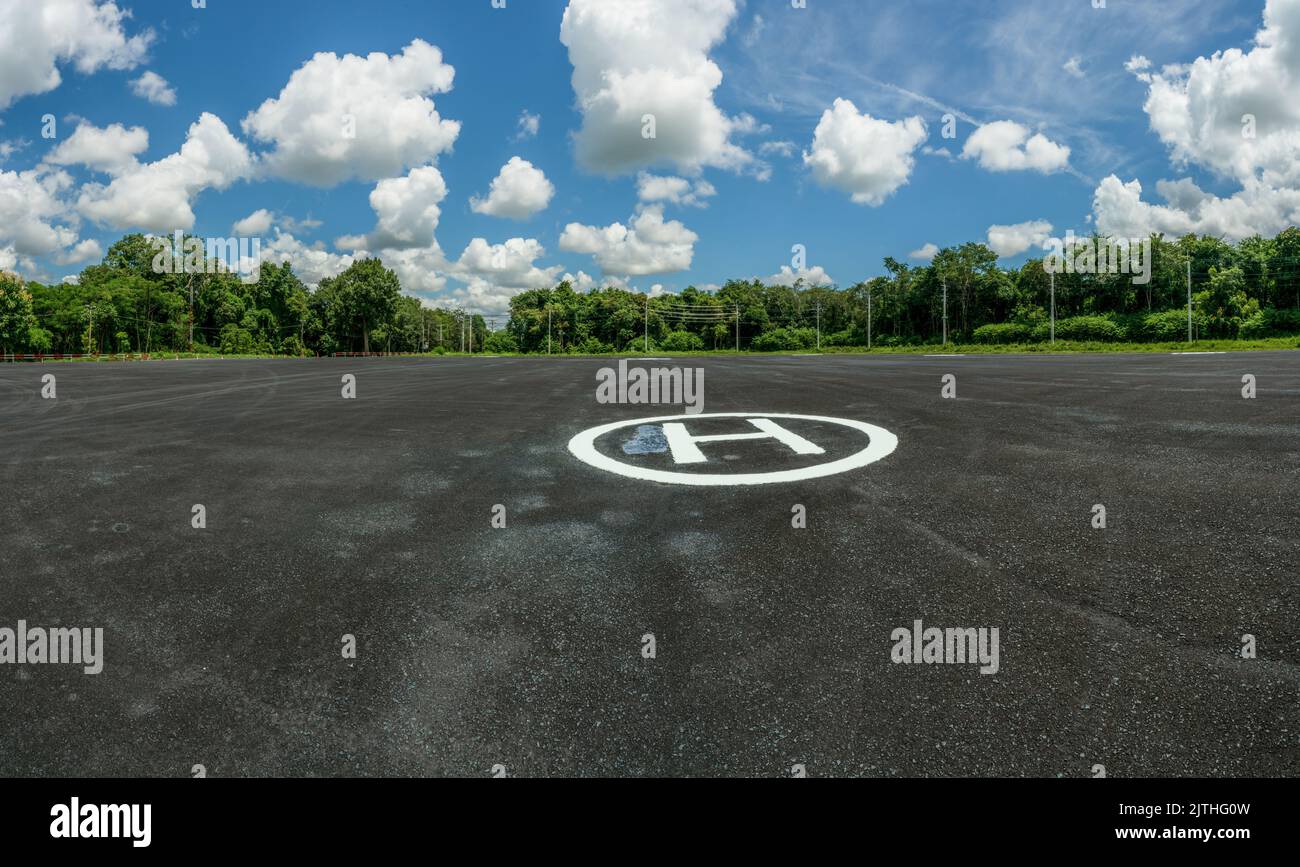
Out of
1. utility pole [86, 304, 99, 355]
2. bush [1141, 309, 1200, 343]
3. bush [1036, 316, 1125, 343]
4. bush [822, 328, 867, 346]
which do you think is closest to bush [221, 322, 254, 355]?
utility pole [86, 304, 99, 355]

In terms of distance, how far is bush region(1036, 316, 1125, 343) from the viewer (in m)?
69.6

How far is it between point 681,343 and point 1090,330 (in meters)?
53.8

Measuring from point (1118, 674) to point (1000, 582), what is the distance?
0.84 m

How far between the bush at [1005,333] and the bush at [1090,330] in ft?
12.7

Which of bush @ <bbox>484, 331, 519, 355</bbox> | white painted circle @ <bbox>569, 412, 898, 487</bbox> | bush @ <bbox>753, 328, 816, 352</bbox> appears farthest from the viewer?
bush @ <bbox>484, 331, 519, 355</bbox>

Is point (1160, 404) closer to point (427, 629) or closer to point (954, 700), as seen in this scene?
point (954, 700)

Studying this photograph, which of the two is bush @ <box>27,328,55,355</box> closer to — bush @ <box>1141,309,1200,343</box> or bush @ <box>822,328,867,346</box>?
bush @ <box>822,328,867,346</box>

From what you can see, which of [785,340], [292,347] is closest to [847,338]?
[785,340]

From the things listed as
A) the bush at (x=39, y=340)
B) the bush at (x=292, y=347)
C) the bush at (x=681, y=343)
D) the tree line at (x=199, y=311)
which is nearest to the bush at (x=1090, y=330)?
the bush at (x=681, y=343)

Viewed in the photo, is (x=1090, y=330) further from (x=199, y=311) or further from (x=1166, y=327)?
(x=199, y=311)

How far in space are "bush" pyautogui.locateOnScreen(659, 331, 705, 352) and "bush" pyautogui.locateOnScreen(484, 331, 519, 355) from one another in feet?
93.3

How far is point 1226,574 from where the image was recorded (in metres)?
3.12
